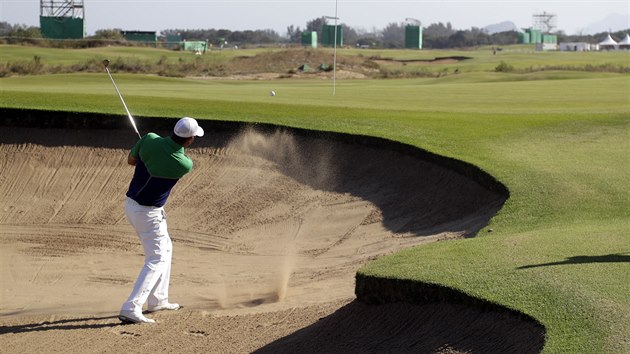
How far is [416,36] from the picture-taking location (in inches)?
6388

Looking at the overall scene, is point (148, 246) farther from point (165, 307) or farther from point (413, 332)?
point (413, 332)

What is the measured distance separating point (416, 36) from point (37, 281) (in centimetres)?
14937

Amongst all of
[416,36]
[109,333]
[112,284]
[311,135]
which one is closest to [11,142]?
[311,135]

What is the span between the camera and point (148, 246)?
12.4m

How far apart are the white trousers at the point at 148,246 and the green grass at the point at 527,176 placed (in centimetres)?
277

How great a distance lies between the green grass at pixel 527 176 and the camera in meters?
9.42

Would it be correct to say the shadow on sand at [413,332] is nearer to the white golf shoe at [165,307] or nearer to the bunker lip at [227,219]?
the bunker lip at [227,219]

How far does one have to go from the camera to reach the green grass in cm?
942

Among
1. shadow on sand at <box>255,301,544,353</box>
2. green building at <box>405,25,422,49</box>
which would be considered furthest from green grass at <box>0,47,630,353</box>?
green building at <box>405,25,422,49</box>

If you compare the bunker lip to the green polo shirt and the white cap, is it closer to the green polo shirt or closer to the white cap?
the green polo shirt

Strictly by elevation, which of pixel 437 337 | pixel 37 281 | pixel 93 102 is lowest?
pixel 37 281

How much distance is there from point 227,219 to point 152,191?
8157mm

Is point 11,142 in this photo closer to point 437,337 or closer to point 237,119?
point 237,119

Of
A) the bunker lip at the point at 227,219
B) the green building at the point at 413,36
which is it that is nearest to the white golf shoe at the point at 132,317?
the bunker lip at the point at 227,219
